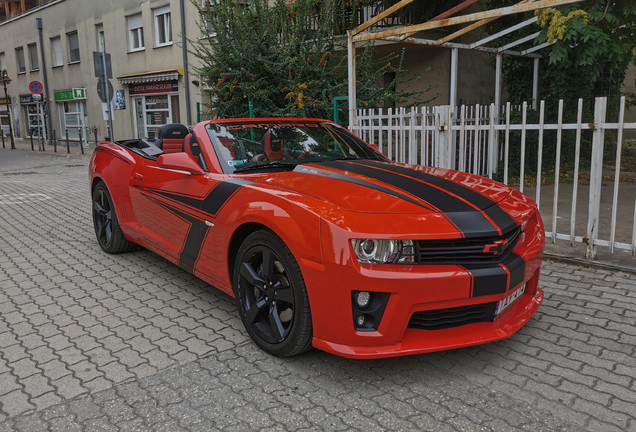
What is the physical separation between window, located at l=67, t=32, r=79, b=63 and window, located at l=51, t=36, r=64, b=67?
1165 millimetres

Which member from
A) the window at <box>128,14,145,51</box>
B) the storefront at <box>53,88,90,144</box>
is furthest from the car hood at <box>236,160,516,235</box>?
the storefront at <box>53,88,90,144</box>

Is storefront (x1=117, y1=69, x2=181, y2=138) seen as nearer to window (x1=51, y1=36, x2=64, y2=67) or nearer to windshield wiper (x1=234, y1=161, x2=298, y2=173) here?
window (x1=51, y1=36, x2=64, y2=67)

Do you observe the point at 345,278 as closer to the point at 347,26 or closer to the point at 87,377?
the point at 87,377

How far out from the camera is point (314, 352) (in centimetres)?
324

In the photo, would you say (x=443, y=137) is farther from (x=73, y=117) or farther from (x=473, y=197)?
(x=73, y=117)

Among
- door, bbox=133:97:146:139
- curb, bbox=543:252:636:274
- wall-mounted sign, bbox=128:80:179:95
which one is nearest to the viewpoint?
curb, bbox=543:252:636:274

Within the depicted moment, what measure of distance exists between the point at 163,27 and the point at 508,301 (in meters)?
20.5

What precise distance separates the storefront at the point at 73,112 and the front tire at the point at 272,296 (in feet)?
82.8

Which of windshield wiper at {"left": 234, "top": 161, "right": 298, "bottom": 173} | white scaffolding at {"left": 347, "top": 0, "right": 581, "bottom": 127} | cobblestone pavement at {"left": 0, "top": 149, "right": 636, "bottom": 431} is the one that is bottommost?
cobblestone pavement at {"left": 0, "top": 149, "right": 636, "bottom": 431}

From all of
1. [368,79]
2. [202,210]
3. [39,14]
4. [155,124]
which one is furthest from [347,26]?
[39,14]

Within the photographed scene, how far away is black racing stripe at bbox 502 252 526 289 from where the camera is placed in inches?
111

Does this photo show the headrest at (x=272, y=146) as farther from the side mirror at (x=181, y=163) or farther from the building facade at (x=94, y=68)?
the building facade at (x=94, y=68)

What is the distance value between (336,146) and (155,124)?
19.3 meters

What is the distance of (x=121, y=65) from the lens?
22.8m
